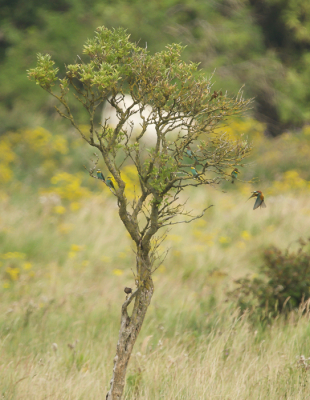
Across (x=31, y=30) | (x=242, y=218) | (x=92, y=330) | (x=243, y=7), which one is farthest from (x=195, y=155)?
(x=243, y=7)

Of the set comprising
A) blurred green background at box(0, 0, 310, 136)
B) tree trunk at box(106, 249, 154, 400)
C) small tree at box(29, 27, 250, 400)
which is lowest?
tree trunk at box(106, 249, 154, 400)

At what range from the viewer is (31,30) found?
1409cm

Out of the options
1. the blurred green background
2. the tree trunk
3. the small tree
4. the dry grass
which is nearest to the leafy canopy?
the small tree

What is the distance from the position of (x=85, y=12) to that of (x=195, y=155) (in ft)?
44.6

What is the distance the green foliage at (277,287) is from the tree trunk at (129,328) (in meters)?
2.33

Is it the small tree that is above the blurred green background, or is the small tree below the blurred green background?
below

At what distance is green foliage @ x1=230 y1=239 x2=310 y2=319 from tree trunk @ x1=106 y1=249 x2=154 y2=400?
7.66 ft

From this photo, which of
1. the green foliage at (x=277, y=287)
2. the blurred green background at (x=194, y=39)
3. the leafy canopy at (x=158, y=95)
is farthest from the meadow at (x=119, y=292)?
the blurred green background at (x=194, y=39)

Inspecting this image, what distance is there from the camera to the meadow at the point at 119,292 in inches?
120

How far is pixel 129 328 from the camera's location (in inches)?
94.1

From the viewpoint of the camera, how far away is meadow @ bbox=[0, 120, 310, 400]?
3.05 metres

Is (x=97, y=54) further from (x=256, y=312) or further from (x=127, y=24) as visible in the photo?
(x=127, y=24)

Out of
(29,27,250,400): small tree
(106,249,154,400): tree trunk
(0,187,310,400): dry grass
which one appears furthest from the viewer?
(0,187,310,400): dry grass

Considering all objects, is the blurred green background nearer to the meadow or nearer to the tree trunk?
the meadow
